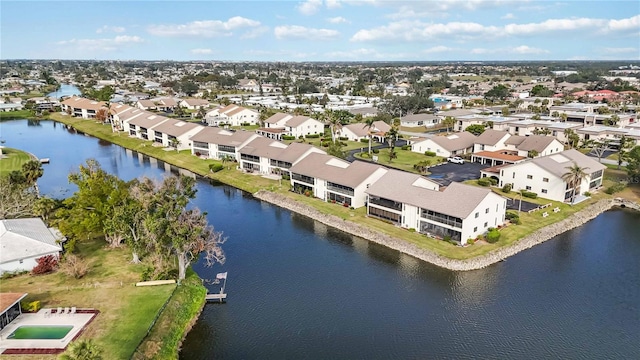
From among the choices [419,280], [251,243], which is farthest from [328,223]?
[419,280]

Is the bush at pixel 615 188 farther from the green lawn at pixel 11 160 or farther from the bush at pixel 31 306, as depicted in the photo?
the green lawn at pixel 11 160

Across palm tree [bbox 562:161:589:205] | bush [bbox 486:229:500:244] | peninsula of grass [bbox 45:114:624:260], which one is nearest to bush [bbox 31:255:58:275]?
peninsula of grass [bbox 45:114:624:260]

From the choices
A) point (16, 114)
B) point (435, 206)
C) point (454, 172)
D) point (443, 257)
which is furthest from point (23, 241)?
point (16, 114)

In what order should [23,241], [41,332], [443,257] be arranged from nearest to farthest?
[41,332], [23,241], [443,257]

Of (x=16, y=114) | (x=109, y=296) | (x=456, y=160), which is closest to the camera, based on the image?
(x=109, y=296)

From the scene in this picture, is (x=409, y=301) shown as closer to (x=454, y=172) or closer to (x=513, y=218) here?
(x=513, y=218)

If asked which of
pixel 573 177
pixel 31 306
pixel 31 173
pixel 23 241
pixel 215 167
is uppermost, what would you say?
pixel 31 173

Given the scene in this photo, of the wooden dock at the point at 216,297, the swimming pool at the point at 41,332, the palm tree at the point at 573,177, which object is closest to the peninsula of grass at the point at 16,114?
the swimming pool at the point at 41,332

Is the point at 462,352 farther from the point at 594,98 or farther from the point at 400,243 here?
the point at 594,98
